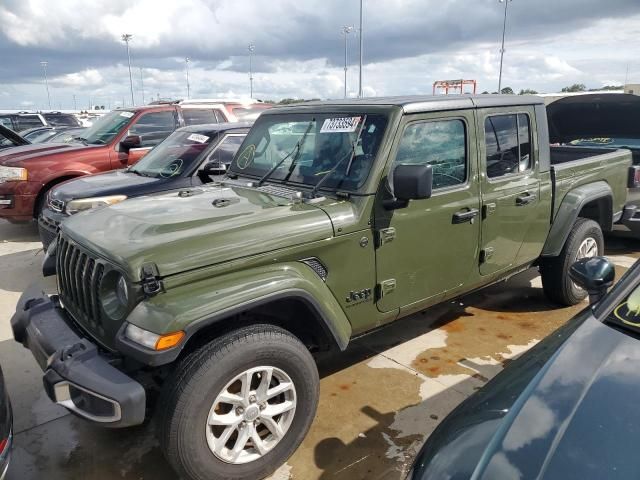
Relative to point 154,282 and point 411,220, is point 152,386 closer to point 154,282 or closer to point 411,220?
point 154,282

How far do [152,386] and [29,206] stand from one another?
5.73 meters

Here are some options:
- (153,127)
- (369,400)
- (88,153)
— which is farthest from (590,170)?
(88,153)

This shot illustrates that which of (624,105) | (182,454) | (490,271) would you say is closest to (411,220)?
(490,271)

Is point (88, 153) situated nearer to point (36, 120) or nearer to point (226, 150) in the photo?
point (226, 150)

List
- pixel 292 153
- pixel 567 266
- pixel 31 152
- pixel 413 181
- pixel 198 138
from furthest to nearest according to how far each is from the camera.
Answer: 1. pixel 31 152
2. pixel 198 138
3. pixel 567 266
4. pixel 292 153
5. pixel 413 181

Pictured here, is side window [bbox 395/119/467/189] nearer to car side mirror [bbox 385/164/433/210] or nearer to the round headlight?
car side mirror [bbox 385/164/433/210]

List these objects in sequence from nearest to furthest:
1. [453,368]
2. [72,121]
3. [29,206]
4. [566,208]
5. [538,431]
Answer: [538,431], [453,368], [566,208], [29,206], [72,121]

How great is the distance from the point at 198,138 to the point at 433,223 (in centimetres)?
383

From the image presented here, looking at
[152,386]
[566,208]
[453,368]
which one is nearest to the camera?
[152,386]

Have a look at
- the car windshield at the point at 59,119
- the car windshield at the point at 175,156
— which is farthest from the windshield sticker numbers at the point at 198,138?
the car windshield at the point at 59,119

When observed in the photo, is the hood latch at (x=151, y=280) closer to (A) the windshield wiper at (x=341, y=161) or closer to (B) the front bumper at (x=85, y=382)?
(B) the front bumper at (x=85, y=382)

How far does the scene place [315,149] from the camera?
3467 mm

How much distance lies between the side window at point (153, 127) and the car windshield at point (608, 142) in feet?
19.8

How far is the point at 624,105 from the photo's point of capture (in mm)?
6430
